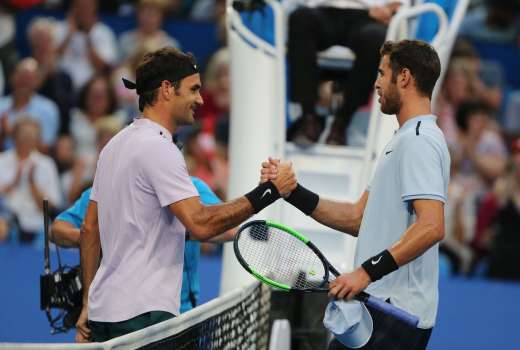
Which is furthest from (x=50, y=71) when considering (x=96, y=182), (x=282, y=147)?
(x=96, y=182)

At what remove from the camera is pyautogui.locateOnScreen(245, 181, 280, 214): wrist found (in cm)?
454

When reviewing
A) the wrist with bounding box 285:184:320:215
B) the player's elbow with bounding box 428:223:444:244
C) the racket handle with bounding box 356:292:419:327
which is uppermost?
the player's elbow with bounding box 428:223:444:244

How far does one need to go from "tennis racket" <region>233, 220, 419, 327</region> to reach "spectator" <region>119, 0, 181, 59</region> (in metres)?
7.00

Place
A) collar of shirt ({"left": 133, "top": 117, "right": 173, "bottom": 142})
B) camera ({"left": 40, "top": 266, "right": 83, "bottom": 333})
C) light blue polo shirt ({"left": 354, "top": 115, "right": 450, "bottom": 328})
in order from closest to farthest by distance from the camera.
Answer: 1. light blue polo shirt ({"left": 354, "top": 115, "right": 450, "bottom": 328})
2. collar of shirt ({"left": 133, "top": 117, "right": 173, "bottom": 142})
3. camera ({"left": 40, "top": 266, "right": 83, "bottom": 333})

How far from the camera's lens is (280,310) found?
264 inches

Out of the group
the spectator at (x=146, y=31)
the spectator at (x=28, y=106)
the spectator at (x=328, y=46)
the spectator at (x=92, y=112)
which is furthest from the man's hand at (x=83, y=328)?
the spectator at (x=146, y=31)

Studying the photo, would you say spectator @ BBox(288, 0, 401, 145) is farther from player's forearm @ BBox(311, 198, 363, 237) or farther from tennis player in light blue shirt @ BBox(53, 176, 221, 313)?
player's forearm @ BBox(311, 198, 363, 237)

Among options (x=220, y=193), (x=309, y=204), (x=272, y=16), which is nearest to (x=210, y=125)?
(x=220, y=193)

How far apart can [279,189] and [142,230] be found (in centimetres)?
56

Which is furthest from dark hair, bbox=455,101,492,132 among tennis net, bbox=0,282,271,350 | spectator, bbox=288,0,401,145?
tennis net, bbox=0,282,271,350

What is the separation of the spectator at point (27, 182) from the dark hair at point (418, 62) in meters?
6.19

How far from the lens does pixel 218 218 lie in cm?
444

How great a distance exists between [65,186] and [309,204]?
5.87 metres

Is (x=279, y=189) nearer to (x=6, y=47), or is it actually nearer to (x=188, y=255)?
(x=188, y=255)
